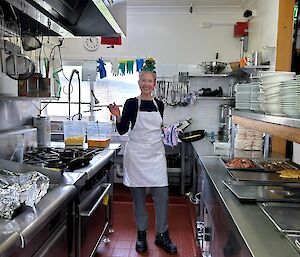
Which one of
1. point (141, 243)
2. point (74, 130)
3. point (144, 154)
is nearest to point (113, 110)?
point (144, 154)

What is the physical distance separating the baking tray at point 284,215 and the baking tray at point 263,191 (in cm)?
6

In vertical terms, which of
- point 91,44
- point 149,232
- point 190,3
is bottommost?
point 149,232

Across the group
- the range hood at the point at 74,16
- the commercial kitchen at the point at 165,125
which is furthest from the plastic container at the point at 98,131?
the range hood at the point at 74,16

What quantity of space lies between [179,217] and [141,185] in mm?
1098

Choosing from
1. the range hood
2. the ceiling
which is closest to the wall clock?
the ceiling

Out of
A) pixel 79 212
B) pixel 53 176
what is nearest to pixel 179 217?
pixel 79 212

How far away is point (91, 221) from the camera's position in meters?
2.16

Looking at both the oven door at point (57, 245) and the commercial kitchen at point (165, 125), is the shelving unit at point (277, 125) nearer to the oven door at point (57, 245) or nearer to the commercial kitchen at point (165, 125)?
the commercial kitchen at point (165, 125)

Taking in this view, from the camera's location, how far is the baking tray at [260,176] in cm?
187

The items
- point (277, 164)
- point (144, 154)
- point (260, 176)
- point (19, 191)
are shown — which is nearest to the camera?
point (19, 191)

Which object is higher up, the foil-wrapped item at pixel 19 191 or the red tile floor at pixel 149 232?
the foil-wrapped item at pixel 19 191

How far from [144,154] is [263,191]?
1.19 metres

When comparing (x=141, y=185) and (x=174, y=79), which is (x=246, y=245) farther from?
(x=174, y=79)

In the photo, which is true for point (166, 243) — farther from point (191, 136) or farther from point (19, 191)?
point (19, 191)
